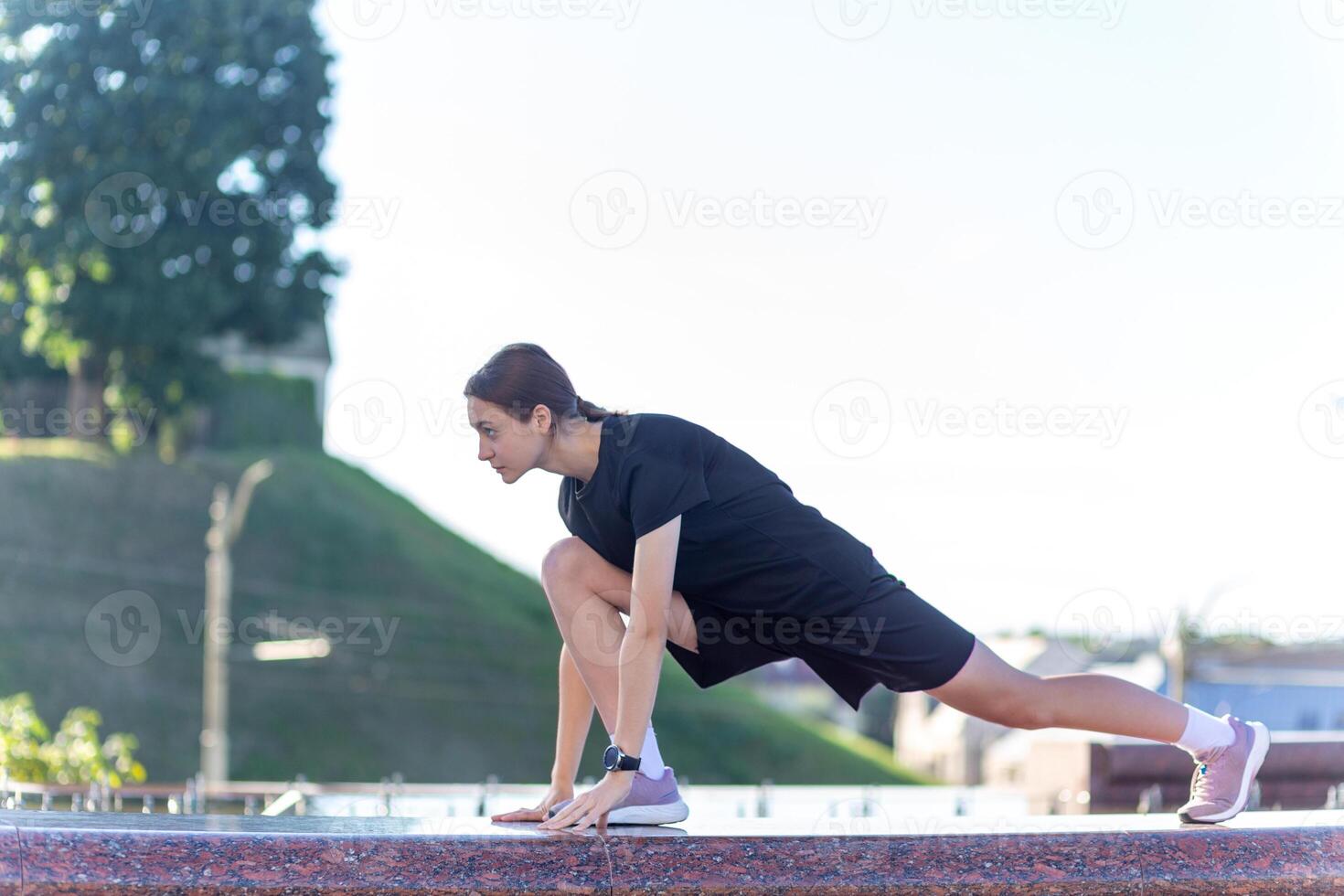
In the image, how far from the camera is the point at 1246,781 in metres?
3.74

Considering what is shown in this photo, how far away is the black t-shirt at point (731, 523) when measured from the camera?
3.47 meters

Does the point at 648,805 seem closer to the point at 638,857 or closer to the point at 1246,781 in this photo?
the point at 638,857

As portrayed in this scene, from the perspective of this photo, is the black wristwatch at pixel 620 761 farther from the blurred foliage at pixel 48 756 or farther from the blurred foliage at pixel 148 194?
the blurred foliage at pixel 148 194

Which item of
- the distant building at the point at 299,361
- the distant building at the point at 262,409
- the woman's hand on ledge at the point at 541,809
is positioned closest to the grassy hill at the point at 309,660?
the distant building at the point at 262,409

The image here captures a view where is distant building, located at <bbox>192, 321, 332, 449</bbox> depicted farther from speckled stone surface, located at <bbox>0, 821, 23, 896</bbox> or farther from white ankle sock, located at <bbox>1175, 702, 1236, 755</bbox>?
speckled stone surface, located at <bbox>0, 821, 23, 896</bbox>

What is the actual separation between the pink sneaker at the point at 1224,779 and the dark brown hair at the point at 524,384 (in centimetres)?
180

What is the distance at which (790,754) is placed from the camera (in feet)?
102

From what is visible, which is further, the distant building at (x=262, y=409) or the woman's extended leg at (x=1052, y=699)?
the distant building at (x=262, y=409)

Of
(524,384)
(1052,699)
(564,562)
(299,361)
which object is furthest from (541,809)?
(299,361)

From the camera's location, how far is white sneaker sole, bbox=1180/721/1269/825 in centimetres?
367

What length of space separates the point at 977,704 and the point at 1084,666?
4809 centimetres

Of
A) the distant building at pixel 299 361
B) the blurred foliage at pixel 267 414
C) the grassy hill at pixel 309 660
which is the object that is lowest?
the grassy hill at pixel 309 660

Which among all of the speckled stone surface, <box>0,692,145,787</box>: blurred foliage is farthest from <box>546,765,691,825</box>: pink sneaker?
<box>0,692,145,787</box>: blurred foliage

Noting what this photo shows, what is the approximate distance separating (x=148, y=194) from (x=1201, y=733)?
84.5 feet
